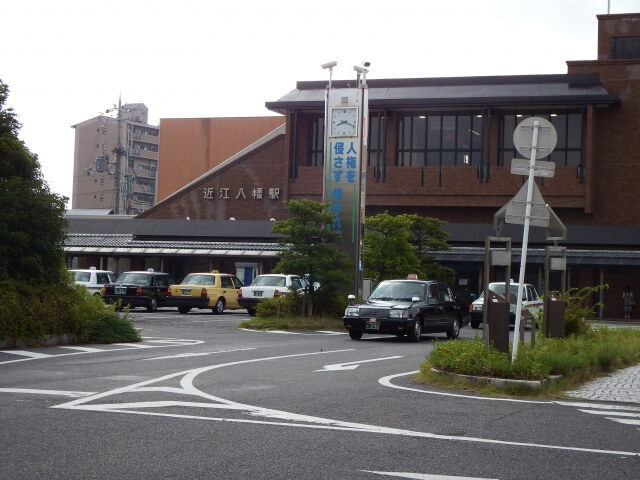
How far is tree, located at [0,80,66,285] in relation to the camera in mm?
19594

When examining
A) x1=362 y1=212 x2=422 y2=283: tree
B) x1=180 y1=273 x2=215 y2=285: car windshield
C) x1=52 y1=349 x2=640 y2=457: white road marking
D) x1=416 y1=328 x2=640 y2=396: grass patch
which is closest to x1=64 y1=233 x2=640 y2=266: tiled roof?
x1=180 y1=273 x2=215 y2=285: car windshield

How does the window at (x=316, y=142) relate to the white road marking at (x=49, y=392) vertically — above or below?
above

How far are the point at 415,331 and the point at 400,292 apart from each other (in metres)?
1.53

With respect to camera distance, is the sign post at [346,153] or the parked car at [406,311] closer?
the parked car at [406,311]

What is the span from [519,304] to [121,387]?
17.1 ft

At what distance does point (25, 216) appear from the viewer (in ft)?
64.8

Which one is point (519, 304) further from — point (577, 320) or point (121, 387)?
point (577, 320)

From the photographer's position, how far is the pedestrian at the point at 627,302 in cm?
4709

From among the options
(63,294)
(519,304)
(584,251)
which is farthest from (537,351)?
(584,251)

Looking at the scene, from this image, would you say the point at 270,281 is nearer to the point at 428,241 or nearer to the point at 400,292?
the point at 428,241

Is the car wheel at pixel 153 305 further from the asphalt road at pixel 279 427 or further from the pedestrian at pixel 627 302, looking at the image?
the pedestrian at pixel 627 302

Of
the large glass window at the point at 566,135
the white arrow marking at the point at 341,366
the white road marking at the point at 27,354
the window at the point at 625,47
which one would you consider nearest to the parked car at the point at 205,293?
the white road marking at the point at 27,354

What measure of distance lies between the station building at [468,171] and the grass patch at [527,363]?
31.7 metres

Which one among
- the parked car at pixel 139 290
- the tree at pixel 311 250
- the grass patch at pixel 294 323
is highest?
the tree at pixel 311 250
